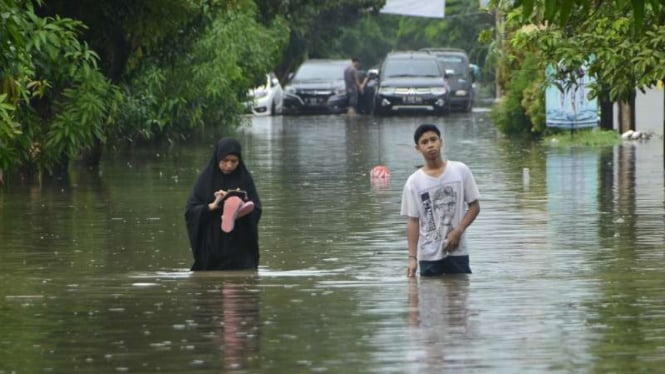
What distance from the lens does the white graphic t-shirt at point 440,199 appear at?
12609 millimetres

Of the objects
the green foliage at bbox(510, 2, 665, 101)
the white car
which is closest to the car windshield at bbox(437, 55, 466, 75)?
the white car

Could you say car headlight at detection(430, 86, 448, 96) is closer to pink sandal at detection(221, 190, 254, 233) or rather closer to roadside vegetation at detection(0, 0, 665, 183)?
roadside vegetation at detection(0, 0, 665, 183)

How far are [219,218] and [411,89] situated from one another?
38287 millimetres

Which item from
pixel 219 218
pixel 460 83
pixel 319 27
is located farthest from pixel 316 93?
pixel 219 218

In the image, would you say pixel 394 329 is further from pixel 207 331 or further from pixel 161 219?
pixel 161 219

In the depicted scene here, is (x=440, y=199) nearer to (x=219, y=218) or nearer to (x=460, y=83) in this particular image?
(x=219, y=218)

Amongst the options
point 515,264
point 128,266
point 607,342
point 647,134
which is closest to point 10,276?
point 128,266

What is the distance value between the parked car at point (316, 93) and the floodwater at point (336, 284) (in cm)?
2779

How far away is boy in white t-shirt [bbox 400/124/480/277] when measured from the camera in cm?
1258

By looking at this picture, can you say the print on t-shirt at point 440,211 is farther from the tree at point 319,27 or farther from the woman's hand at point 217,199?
the tree at point 319,27

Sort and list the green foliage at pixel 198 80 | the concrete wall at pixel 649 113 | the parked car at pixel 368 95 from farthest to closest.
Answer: the parked car at pixel 368 95, the concrete wall at pixel 649 113, the green foliage at pixel 198 80

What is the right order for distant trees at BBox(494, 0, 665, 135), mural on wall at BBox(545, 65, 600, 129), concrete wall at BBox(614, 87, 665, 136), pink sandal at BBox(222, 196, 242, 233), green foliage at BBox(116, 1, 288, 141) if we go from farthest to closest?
concrete wall at BBox(614, 87, 665, 136) < mural on wall at BBox(545, 65, 600, 129) < green foliage at BBox(116, 1, 288, 141) < distant trees at BBox(494, 0, 665, 135) < pink sandal at BBox(222, 196, 242, 233)

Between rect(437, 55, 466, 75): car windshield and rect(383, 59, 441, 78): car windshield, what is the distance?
350 centimetres

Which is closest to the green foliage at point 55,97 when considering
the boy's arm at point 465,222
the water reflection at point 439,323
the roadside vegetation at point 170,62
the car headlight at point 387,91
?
the roadside vegetation at point 170,62
